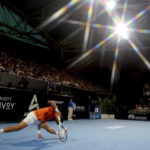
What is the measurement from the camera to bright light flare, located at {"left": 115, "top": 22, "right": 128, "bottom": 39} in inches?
841

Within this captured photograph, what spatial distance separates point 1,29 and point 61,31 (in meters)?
6.49

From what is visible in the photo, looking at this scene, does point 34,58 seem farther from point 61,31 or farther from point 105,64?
point 105,64

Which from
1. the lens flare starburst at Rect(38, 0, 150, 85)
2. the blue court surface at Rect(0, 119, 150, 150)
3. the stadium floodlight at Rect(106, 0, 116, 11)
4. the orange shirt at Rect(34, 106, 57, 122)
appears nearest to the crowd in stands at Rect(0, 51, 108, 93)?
the lens flare starburst at Rect(38, 0, 150, 85)

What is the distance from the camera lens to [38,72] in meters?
22.3

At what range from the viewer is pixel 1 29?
2267 centimetres

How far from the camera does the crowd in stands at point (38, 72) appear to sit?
18489 mm

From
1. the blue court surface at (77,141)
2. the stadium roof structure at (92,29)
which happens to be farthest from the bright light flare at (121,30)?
the blue court surface at (77,141)

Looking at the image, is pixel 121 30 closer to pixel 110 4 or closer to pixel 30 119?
pixel 110 4

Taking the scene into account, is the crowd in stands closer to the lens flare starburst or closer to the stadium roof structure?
the stadium roof structure

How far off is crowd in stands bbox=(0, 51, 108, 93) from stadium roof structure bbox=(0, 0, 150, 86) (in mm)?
3009

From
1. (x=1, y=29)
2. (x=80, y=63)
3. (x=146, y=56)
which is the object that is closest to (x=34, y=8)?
(x=1, y=29)

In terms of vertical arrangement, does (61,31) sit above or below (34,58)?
above

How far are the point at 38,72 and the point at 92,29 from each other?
721cm

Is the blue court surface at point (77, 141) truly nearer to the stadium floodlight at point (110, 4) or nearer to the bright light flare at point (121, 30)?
the stadium floodlight at point (110, 4)
